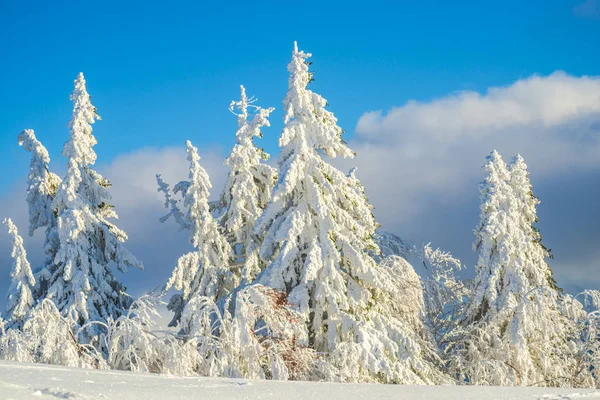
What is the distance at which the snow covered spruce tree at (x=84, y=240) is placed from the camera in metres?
27.2

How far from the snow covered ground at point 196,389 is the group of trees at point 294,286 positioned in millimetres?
7982

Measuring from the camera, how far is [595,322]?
2417 cm

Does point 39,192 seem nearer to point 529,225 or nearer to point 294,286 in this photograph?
point 294,286

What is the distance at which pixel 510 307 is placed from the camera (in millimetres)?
25672

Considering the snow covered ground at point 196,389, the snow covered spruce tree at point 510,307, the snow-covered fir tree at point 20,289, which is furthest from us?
the snow-covered fir tree at point 20,289

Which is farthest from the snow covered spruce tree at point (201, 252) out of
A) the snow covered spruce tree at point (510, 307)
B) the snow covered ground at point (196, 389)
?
the snow covered ground at point (196, 389)

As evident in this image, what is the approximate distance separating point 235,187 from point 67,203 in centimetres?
727

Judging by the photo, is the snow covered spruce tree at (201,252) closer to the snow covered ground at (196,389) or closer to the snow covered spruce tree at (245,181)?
the snow covered spruce tree at (245,181)

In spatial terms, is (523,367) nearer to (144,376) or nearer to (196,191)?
(196,191)

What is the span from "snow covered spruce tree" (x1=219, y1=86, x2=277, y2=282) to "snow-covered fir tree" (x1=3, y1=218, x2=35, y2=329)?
8640mm

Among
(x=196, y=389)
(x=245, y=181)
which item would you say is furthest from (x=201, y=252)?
(x=196, y=389)

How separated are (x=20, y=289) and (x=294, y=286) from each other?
1373 cm

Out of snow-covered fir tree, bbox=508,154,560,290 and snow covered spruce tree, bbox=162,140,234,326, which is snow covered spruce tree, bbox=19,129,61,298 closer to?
snow covered spruce tree, bbox=162,140,234,326

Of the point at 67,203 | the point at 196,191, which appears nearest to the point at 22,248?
the point at 67,203
